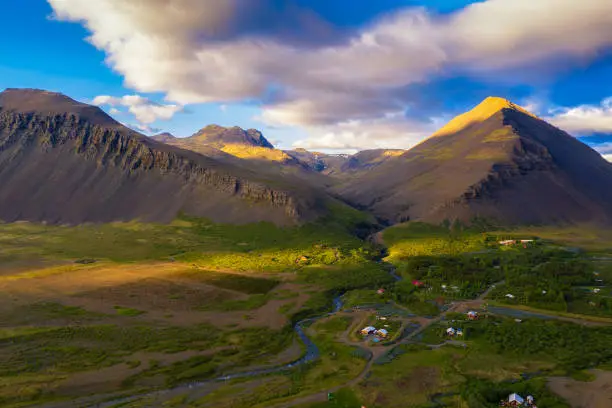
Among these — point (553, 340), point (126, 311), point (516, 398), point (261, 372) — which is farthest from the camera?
point (126, 311)

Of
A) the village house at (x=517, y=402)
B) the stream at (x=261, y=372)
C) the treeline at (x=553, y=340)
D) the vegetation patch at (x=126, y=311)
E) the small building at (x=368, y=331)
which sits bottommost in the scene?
the vegetation patch at (x=126, y=311)

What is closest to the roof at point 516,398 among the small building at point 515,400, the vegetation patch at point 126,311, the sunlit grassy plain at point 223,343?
the small building at point 515,400

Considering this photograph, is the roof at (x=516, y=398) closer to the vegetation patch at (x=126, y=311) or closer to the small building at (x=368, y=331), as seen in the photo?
the small building at (x=368, y=331)

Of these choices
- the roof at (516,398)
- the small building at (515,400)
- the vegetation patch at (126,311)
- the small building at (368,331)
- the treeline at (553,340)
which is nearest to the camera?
the small building at (515,400)

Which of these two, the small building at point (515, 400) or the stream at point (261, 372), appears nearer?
the small building at point (515, 400)

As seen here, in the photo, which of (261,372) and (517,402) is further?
(261,372)

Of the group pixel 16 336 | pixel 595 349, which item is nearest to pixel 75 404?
pixel 16 336

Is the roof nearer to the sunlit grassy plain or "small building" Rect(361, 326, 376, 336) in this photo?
the sunlit grassy plain

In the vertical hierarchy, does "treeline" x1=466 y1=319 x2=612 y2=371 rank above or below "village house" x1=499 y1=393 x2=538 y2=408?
above

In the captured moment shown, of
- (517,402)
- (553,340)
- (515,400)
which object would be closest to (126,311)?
(515,400)

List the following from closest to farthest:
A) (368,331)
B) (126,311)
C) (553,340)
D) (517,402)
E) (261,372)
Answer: (517,402)
(261,372)
(553,340)
(368,331)
(126,311)

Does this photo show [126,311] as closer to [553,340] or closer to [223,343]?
[223,343]

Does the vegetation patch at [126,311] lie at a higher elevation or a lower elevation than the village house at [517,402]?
lower

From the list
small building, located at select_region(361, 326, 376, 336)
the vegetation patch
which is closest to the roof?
small building, located at select_region(361, 326, 376, 336)
